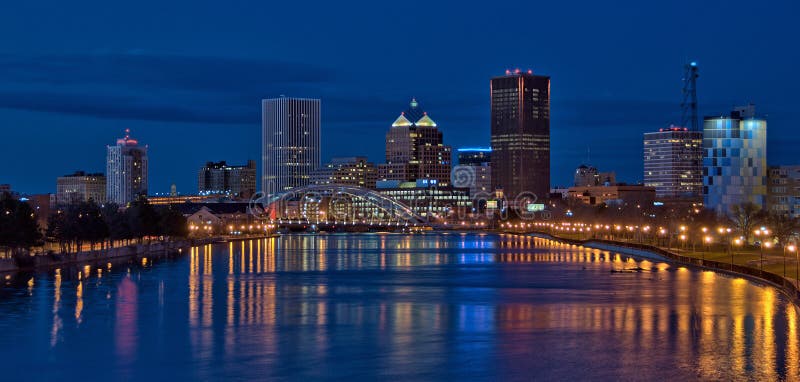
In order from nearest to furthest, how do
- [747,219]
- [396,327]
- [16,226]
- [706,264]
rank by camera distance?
[396,327]
[16,226]
[706,264]
[747,219]

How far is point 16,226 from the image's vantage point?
63.4m

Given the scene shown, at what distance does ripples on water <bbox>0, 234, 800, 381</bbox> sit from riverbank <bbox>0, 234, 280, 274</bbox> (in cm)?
291

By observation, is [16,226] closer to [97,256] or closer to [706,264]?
[97,256]

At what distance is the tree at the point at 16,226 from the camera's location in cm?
6297

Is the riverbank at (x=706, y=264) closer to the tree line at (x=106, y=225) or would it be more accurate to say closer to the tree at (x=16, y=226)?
the tree at (x=16, y=226)

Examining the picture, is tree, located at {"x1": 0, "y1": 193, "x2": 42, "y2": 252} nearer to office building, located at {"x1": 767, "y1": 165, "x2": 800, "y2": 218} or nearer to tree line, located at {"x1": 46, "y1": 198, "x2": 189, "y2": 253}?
tree line, located at {"x1": 46, "y1": 198, "x2": 189, "y2": 253}

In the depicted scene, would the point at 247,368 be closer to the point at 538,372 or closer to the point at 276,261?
the point at 538,372

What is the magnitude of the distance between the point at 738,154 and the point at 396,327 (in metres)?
80.4

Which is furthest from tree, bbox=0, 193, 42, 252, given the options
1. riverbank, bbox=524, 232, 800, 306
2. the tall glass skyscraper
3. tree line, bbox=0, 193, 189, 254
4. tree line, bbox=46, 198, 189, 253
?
the tall glass skyscraper

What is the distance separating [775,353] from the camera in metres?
29.7

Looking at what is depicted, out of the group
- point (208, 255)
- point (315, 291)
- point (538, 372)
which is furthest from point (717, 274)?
point (208, 255)

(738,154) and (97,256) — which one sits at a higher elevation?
(738,154)

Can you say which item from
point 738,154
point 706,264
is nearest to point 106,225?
point 706,264

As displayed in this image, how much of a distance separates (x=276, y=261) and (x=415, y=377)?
56886 mm
